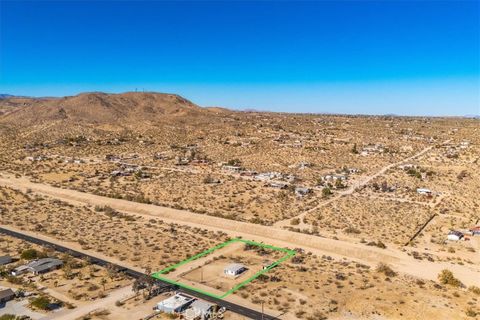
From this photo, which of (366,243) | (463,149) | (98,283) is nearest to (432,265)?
(366,243)

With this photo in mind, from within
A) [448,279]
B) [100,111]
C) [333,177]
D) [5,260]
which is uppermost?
[100,111]

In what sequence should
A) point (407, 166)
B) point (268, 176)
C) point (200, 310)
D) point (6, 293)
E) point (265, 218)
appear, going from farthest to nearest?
point (407, 166)
point (268, 176)
point (265, 218)
point (6, 293)
point (200, 310)

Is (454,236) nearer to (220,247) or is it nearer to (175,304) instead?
(220,247)

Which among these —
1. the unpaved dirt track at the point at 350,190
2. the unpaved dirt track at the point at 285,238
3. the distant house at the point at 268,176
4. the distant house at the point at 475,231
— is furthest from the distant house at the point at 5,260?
the distant house at the point at 475,231

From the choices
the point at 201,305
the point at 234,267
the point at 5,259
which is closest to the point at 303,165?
the point at 234,267

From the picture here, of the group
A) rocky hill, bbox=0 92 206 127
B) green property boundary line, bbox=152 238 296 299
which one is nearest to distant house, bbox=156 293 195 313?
green property boundary line, bbox=152 238 296 299

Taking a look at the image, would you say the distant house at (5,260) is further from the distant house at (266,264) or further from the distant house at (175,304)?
the distant house at (266,264)

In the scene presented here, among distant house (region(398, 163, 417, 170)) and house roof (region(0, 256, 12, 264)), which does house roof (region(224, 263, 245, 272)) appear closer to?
house roof (region(0, 256, 12, 264))
